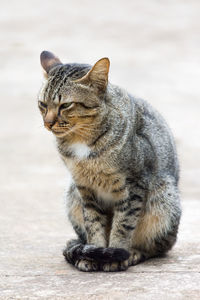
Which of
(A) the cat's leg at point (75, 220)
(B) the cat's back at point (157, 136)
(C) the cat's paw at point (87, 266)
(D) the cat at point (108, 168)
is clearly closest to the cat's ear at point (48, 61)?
(D) the cat at point (108, 168)

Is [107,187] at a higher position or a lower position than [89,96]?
lower

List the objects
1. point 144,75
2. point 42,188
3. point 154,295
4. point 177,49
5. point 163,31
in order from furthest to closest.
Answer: point 163,31 < point 177,49 < point 144,75 < point 42,188 < point 154,295

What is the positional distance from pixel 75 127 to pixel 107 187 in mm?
581

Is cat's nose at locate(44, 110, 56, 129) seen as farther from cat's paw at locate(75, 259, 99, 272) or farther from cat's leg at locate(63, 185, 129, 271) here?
cat's paw at locate(75, 259, 99, 272)

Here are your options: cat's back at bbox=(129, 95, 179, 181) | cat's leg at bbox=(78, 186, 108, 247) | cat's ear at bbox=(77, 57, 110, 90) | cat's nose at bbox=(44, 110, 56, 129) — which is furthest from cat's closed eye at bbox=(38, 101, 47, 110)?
cat's back at bbox=(129, 95, 179, 181)

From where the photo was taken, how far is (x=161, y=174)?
5.14m

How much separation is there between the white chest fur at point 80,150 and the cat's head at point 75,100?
0.22 ft

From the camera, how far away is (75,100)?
15.0 ft

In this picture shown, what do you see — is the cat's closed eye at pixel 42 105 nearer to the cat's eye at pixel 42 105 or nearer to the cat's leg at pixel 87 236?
the cat's eye at pixel 42 105

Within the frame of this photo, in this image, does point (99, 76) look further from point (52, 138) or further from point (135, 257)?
point (52, 138)

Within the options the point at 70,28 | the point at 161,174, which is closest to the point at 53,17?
the point at 70,28

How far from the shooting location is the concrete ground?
4164 millimetres

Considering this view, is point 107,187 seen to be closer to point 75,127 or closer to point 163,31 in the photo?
point 75,127

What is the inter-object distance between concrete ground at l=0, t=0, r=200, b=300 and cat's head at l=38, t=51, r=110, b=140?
1174mm
